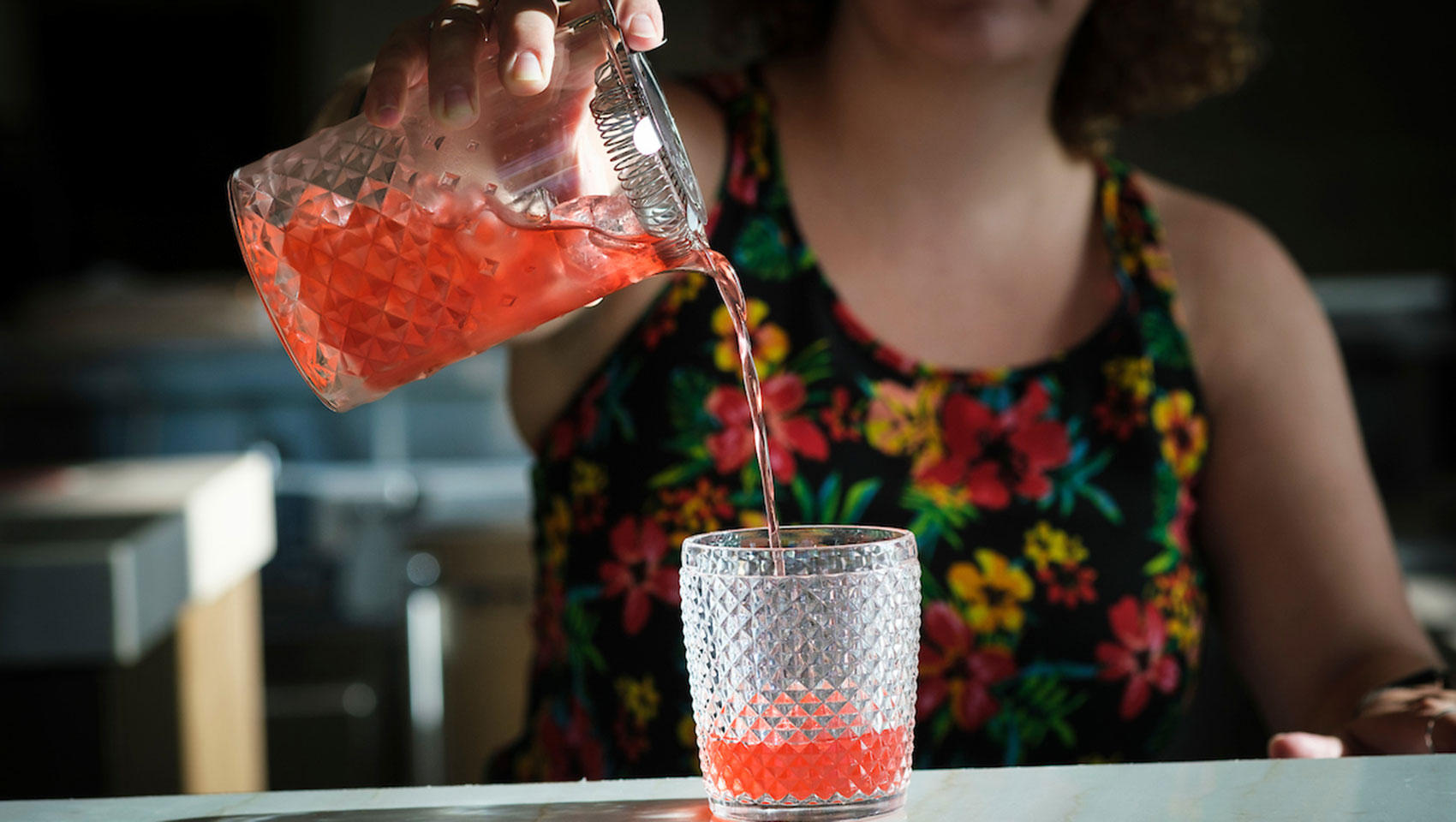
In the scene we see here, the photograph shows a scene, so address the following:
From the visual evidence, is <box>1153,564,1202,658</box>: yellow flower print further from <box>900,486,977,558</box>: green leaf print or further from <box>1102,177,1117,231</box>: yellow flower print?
Answer: <box>1102,177,1117,231</box>: yellow flower print

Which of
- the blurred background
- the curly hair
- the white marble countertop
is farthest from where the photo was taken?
the blurred background

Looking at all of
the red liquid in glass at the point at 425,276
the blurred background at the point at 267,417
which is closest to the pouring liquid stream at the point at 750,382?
the red liquid in glass at the point at 425,276

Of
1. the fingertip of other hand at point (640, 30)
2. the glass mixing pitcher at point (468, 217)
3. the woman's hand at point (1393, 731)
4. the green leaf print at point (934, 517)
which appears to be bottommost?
the woman's hand at point (1393, 731)

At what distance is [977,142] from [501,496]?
2.02m

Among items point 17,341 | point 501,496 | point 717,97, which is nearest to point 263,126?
point 17,341

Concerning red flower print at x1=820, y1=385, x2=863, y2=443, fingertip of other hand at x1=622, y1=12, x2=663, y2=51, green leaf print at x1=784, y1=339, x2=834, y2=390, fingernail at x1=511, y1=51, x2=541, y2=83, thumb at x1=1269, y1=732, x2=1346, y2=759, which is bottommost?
thumb at x1=1269, y1=732, x2=1346, y2=759

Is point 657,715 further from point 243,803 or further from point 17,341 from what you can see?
point 17,341

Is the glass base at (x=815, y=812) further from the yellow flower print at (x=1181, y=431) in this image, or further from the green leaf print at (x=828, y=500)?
the yellow flower print at (x=1181, y=431)

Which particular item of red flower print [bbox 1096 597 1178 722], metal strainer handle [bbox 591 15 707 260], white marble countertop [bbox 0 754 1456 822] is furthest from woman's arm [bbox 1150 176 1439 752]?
metal strainer handle [bbox 591 15 707 260]

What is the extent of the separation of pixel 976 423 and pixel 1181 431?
0.17m

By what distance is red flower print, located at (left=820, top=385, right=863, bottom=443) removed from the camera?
1.15 meters

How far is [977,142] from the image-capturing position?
1.23 metres

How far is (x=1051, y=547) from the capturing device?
114 cm

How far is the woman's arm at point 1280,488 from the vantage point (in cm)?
113
